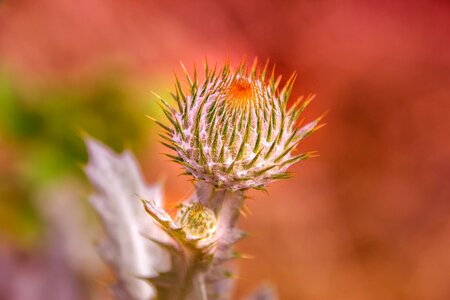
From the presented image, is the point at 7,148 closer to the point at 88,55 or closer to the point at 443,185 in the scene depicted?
the point at 88,55

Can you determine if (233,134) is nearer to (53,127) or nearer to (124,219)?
(124,219)

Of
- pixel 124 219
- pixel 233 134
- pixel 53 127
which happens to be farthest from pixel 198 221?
pixel 53 127

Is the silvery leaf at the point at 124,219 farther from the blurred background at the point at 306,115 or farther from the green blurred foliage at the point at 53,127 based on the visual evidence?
the green blurred foliage at the point at 53,127

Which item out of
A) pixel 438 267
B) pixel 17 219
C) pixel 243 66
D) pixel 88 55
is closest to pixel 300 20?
pixel 88 55

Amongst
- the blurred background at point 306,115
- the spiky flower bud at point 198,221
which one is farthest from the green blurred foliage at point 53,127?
the spiky flower bud at point 198,221

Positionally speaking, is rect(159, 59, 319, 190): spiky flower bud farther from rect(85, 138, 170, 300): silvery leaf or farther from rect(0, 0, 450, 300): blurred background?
rect(0, 0, 450, 300): blurred background

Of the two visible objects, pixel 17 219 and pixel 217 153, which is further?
pixel 17 219

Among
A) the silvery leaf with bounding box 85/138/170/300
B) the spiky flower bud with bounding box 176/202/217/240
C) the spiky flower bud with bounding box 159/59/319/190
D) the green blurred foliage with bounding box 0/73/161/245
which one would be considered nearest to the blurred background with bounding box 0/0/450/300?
the green blurred foliage with bounding box 0/73/161/245
